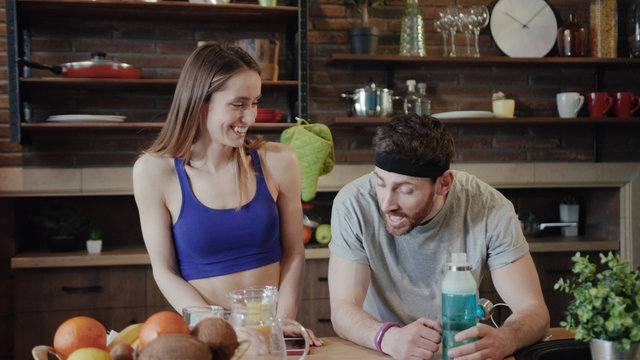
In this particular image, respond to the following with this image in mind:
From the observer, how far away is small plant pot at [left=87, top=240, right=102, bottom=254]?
9.93 feet

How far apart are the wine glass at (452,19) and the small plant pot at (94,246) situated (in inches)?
84.8

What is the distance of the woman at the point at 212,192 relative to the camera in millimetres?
1616

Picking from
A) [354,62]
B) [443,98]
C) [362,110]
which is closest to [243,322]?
[362,110]

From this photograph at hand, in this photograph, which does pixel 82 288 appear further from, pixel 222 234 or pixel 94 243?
pixel 222 234

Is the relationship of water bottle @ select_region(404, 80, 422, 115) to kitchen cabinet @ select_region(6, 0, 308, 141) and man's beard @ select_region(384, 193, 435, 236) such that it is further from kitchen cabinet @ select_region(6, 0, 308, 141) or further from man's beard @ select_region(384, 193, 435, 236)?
man's beard @ select_region(384, 193, 435, 236)

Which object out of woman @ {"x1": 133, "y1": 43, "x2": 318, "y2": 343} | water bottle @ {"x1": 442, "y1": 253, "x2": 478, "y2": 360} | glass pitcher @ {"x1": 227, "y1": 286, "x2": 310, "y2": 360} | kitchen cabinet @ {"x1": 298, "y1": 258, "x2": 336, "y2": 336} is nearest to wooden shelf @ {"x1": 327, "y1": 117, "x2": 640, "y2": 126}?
kitchen cabinet @ {"x1": 298, "y1": 258, "x2": 336, "y2": 336}

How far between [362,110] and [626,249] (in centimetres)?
177

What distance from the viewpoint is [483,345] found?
1.18 m

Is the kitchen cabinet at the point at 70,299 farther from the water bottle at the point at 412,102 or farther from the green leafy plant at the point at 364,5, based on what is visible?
the green leafy plant at the point at 364,5

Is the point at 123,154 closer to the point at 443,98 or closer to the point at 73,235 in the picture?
the point at 73,235

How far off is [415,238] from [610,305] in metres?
0.62

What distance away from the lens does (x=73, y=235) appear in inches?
122

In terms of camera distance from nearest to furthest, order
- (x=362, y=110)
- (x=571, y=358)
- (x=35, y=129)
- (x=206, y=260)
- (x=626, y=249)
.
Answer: (x=571, y=358) < (x=206, y=260) < (x=35, y=129) < (x=362, y=110) < (x=626, y=249)

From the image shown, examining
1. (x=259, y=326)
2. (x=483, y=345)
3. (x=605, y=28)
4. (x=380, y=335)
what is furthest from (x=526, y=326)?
(x=605, y=28)
